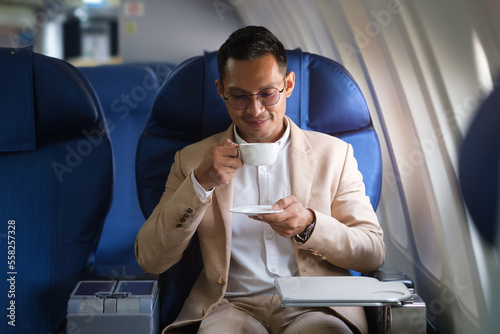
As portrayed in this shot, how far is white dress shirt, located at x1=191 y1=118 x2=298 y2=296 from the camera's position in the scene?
2047 millimetres

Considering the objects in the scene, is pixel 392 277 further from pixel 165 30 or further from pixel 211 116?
pixel 165 30

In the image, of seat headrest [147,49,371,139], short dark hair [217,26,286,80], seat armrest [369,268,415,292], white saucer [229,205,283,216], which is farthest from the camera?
seat headrest [147,49,371,139]

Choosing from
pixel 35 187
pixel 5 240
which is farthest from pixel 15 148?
pixel 5 240

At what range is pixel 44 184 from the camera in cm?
224

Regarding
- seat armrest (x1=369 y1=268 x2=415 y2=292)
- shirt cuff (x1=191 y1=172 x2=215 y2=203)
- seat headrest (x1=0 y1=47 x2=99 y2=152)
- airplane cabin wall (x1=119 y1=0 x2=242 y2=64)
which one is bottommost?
seat armrest (x1=369 y1=268 x2=415 y2=292)

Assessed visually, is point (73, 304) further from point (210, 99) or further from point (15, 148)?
point (210, 99)

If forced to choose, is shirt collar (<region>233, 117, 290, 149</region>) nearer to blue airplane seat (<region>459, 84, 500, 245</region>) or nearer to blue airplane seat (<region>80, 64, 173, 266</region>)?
blue airplane seat (<region>459, 84, 500, 245</region>)

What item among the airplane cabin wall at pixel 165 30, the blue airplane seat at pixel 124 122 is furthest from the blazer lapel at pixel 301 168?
the airplane cabin wall at pixel 165 30

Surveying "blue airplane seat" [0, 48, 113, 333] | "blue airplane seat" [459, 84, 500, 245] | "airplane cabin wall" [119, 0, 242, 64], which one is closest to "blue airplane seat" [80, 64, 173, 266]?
"blue airplane seat" [0, 48, 113, 333]

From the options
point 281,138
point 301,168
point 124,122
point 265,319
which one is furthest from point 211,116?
point 124,122

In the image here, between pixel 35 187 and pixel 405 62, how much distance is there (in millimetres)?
1620

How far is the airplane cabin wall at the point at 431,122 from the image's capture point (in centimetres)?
188

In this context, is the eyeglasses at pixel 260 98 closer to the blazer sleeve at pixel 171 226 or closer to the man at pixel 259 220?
the man at pixel 259 220

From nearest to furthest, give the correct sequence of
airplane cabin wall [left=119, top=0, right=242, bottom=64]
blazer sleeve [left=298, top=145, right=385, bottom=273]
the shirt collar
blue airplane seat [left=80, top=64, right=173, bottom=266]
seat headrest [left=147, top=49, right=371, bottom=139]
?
blazer sleeve [left=298, top=145, right=385, bottom=273]
the shirt collar
seat headrest [left=147, top=49, right=371, bottom=139]
blue airplane seat [left=80, top=64, right=173, bottom=266]
airplane cabin wall [left=119, top=0, right=242, bottom=64]
